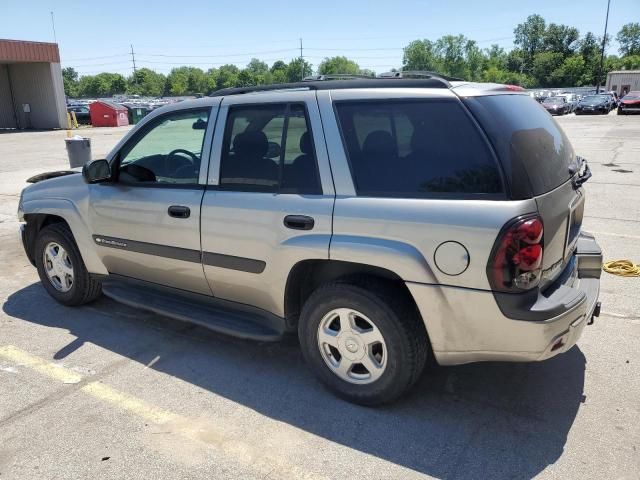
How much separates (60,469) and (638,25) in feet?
498

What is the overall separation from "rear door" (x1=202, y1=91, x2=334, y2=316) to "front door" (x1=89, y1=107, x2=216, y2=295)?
0.48 ft

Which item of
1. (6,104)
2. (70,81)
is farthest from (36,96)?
(70,81)

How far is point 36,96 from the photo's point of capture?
31500 millimetres

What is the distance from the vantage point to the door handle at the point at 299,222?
2.98 meters

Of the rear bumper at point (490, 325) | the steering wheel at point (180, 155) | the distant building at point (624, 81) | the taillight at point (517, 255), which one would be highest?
the distant building at point (624, 81)

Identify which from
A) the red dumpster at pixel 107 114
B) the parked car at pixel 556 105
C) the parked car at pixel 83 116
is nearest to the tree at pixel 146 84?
the parked car at pixel 83 116

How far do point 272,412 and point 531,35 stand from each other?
133579mm

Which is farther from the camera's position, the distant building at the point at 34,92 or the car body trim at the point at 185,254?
the distant building at the point at 34,92

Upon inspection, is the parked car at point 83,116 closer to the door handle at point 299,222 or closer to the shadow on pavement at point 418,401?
the shadow on pavement at point 418,401

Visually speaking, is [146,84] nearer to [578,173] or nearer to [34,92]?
[34,92]

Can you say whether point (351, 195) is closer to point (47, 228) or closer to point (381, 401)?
point (381, 401)

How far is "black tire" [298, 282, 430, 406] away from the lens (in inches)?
110

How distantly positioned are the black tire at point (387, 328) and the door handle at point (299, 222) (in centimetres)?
37

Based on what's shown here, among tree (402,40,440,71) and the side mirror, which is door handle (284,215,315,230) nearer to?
the side mirror
